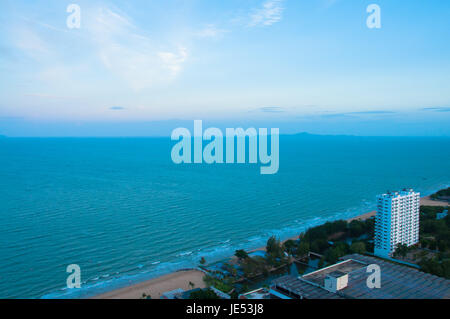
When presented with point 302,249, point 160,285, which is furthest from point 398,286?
point 160,285

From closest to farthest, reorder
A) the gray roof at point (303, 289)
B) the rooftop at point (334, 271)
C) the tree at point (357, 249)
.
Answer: the gray roof at point (303, 289) < the rooftop at point (334, 271) < the tree at point (357, 249)

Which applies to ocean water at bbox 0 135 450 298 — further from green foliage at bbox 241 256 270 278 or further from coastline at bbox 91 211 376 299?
green foliage at bbox 241 256 270 278

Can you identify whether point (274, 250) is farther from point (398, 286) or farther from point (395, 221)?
point (398, 286)

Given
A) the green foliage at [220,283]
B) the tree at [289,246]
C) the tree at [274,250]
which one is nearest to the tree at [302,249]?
the tree at [289,246]

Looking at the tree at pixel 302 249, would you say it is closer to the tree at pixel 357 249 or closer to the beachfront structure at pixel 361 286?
the tree at pixel 357 249
